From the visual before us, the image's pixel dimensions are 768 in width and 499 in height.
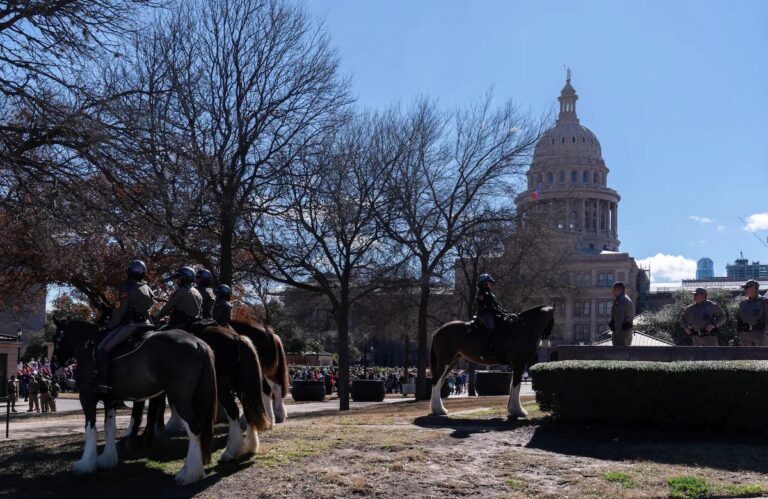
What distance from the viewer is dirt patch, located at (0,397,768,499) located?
392 inches

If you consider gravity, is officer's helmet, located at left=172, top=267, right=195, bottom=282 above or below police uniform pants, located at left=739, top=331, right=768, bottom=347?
above

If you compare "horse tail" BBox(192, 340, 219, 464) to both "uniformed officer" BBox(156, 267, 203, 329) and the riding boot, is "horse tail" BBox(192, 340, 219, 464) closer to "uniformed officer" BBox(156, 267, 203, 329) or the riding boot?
the riding boot

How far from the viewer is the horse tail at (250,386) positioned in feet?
38.6

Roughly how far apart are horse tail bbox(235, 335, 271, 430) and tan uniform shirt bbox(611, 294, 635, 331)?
26.1 feet

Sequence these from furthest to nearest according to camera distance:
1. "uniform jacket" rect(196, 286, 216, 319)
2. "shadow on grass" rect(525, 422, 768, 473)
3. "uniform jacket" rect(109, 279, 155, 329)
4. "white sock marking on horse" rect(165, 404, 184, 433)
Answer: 1. "white sock marking on horse" rect(165, 404, 184, 433)
2. "uniform jacket" rect(196, 286, 216, 319)
3. "uniform jacket" rect(109, 279, 155, 329)
4. "shadow on grass" rect(525, 422, 768, 473)

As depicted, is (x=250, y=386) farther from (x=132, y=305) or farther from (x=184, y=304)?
(x=132, y=305)

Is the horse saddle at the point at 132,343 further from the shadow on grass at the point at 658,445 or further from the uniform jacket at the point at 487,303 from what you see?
the uniform jacket at the point at 487,303

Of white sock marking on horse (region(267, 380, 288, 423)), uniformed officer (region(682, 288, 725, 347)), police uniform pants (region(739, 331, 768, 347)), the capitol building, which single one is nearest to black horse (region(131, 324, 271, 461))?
white sock marking on horse (region(267, 380, 288, 423))

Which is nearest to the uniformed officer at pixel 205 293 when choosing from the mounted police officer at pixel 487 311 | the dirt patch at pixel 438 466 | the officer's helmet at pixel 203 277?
the officer's helmet at pixel 203 277

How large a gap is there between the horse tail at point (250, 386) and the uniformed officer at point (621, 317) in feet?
25.3

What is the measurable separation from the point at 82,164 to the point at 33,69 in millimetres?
1709

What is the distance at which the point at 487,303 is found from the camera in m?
16.3

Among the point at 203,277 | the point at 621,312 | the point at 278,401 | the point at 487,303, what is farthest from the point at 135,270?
the point at 621,312

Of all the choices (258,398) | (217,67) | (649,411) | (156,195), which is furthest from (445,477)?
(217,67)
